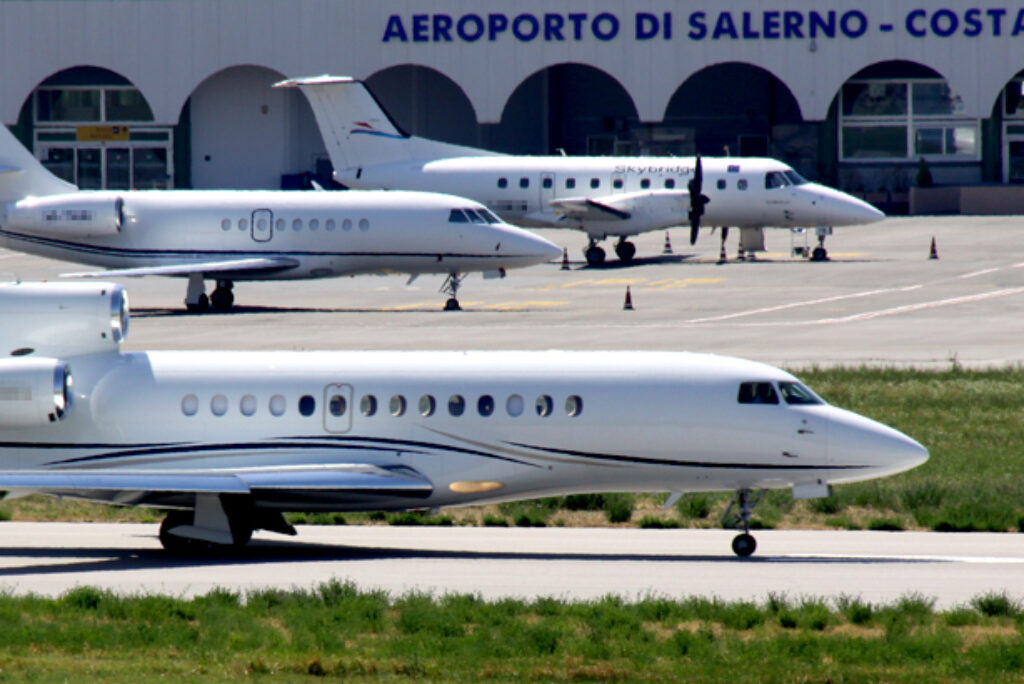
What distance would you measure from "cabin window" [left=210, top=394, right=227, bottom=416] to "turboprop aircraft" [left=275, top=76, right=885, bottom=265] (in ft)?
138

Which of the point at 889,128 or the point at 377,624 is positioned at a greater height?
the point at 889,128

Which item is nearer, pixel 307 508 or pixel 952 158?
pixel 307 508

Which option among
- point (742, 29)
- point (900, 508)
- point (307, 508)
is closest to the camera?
point (307, 508)

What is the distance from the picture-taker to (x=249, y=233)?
5053cm

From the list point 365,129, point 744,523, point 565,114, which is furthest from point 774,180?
point 744,523

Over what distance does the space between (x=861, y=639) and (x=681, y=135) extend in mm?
82565

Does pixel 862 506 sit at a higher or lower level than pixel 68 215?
lower

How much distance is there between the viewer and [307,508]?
68.4 ft

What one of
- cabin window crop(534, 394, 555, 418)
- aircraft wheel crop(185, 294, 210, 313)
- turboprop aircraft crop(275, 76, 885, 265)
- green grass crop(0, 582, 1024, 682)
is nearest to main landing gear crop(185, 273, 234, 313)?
aircraft wheel crop(185, 294, 210, 313)

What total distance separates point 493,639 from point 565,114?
85.4 m

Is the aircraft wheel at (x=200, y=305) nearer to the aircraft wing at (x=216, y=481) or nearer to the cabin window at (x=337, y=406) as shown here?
the aircraft wing at (x=216, y=481)

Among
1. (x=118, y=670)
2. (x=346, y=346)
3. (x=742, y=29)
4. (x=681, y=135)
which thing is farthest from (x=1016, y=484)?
(x=681, y=135)

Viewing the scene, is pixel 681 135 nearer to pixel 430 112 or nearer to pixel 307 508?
pixel 430 112

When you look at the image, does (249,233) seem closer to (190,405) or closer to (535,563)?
(190,405)
